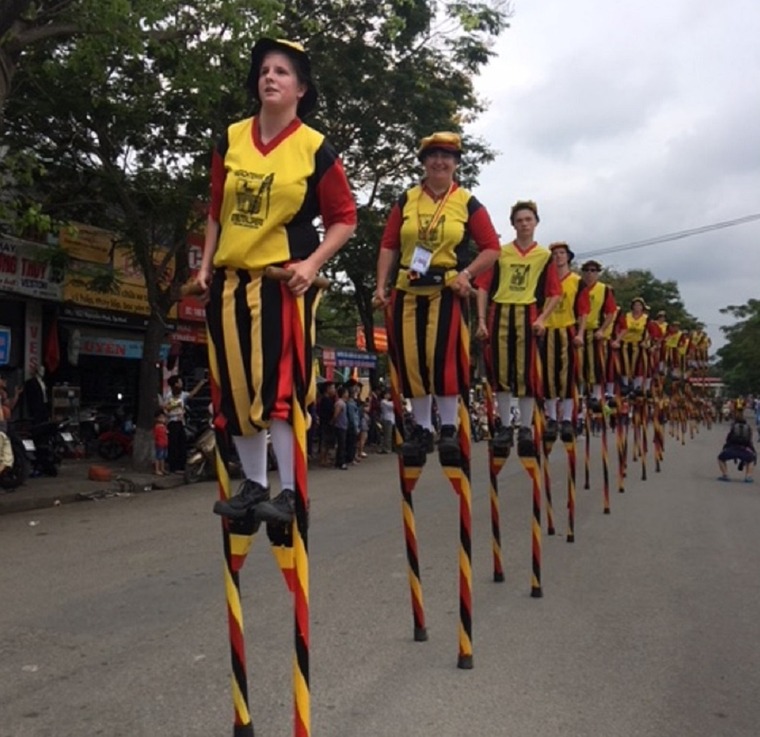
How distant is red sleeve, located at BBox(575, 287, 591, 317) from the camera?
9000 millimetres

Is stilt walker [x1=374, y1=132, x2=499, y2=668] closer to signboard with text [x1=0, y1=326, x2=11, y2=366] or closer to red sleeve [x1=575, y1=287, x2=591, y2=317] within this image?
red sleeve [x1=575, y1=287, x2=591, y2=317]

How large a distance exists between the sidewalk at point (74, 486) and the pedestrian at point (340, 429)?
4199 mm

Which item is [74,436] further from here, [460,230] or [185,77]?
[460,230]

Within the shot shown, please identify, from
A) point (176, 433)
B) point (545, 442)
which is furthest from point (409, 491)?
point (176, 433)

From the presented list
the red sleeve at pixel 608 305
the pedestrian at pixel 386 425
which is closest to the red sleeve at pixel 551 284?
the red sleeve at pixel 608 305

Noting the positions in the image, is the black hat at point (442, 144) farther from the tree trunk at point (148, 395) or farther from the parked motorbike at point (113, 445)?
the parked motorbike at point (113, 445)

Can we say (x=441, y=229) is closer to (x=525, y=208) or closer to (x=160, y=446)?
(x=525, y=208)

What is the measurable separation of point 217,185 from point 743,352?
73.4 m

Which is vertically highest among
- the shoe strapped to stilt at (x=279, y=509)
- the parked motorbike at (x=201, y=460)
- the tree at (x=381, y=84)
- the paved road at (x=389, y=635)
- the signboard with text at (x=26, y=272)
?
the tree at (x=381, y=84)

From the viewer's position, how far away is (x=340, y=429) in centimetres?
1923

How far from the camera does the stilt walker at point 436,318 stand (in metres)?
5.26

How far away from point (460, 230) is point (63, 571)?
4.76 m

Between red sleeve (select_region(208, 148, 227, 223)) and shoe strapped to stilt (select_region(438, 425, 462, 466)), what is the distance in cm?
215

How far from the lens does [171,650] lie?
5.23 m
